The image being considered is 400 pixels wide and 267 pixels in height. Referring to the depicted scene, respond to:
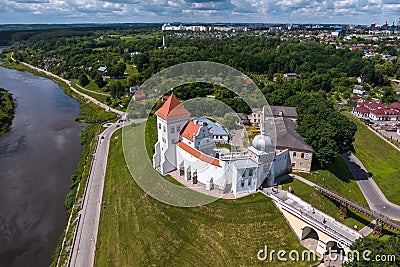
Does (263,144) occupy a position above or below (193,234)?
above

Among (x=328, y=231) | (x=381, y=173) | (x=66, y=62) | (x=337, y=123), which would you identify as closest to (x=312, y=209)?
(x=328, y=231)

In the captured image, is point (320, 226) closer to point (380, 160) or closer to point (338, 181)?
point (338, 181)

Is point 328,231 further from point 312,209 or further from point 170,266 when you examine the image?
point 170,266

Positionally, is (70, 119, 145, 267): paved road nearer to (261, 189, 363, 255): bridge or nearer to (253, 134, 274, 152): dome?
(261, 189, 363, 255): bridge

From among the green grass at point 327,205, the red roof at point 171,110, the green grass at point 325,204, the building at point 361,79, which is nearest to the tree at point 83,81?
the red roof at point 171,110

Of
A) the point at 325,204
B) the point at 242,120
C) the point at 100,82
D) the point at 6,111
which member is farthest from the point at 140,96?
the point at 325,204
